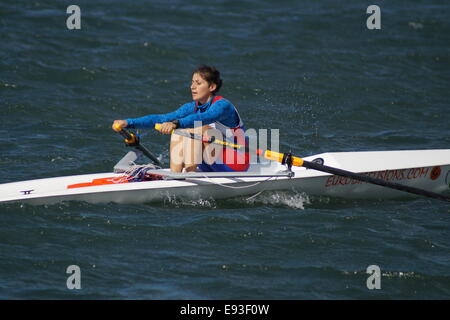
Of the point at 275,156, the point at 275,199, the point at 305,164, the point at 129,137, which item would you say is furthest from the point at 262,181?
the point at 129,137

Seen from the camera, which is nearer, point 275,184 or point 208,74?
point 208,74

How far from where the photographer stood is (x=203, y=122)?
815cm

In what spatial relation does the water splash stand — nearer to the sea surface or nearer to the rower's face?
the sea surface

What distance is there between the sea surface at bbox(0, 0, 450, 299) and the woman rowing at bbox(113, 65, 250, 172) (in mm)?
466

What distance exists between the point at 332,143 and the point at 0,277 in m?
6.31

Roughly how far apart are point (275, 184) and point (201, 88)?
1.47m

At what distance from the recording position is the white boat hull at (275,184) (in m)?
8.15

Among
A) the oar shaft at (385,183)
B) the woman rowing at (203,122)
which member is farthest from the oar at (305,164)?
the woman rowing at (203,122)

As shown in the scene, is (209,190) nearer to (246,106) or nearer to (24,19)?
(246,106)

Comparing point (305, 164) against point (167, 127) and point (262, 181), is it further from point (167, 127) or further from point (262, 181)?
point (167, 127)

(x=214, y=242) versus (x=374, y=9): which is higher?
(x=374, y=9)

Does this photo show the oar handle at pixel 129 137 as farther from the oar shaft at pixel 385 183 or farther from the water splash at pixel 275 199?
the oar shaft at pixel 385 183
